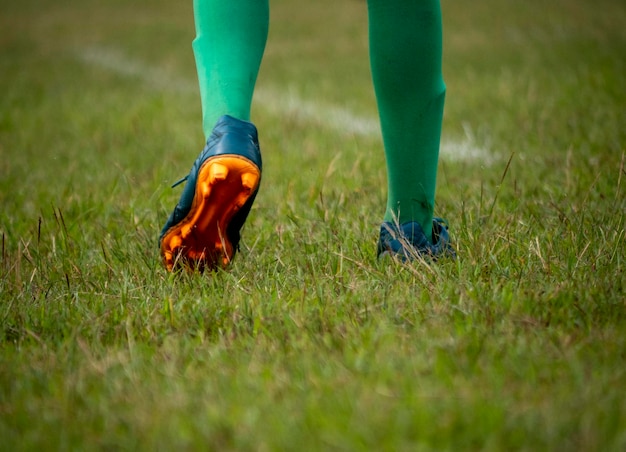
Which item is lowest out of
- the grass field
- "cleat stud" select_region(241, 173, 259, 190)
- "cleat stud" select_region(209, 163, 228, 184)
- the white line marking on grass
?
the white line marking on grass

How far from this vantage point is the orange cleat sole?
59.4 inches

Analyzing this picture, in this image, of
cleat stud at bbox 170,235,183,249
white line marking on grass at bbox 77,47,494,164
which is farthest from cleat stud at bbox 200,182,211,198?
white line marking on grass at bbox 77,47,494,164

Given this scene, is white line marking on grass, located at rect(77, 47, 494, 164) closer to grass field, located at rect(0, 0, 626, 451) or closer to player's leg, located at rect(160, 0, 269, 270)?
grass field, located at rect(0, 0, 626, 451)

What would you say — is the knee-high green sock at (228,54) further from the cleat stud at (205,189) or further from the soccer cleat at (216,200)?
the cleat stud at (205,189)

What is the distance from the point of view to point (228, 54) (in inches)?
66.2

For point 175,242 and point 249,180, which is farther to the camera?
point 175,242

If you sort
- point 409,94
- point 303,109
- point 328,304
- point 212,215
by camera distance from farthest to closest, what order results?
point 303,109 < point 409,94 < point 212,215 < point 328,304

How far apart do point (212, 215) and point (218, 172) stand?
0.12m

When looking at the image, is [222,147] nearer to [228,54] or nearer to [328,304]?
[228,54]

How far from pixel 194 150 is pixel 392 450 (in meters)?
2.81

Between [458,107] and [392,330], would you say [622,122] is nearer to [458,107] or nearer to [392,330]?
[458,107]

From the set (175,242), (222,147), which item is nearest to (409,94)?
(222,147)

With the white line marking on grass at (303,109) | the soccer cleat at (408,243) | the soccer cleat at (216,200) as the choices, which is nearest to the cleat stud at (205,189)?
the soccer cleat at (216,200)

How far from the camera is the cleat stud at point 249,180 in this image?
152 cm
